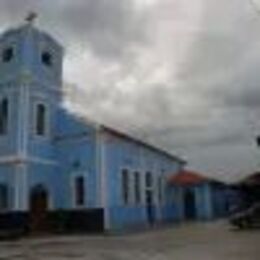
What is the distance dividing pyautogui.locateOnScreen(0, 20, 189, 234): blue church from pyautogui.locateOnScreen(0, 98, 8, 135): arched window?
0.03m

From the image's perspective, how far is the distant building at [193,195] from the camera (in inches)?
1799

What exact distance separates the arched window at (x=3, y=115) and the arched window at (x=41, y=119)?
1.85 m

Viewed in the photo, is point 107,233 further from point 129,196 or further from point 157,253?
point 157,253

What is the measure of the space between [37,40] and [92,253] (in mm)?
18812

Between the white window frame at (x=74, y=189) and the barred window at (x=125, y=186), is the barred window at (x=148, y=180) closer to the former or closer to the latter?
the barred window at (x=125, y=186)

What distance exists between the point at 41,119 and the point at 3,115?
7.35 feet

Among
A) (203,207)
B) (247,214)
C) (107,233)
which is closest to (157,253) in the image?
(107,233)

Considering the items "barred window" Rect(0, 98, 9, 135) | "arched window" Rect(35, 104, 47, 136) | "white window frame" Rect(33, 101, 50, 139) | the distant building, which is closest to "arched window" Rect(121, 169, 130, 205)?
"white window frame" Rect(33, 101, 50, 139)

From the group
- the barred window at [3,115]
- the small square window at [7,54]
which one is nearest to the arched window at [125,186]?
the barred window at [3,115]

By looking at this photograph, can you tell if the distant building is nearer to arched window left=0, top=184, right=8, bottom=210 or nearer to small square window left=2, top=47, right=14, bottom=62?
arched window left=0, top=184, right=8, bottom=210

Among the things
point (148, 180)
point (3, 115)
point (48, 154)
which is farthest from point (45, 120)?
point (148, 180)

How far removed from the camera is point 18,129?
32.4 metres

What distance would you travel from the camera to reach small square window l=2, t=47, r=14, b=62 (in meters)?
34.1

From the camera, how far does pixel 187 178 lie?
151 feet
